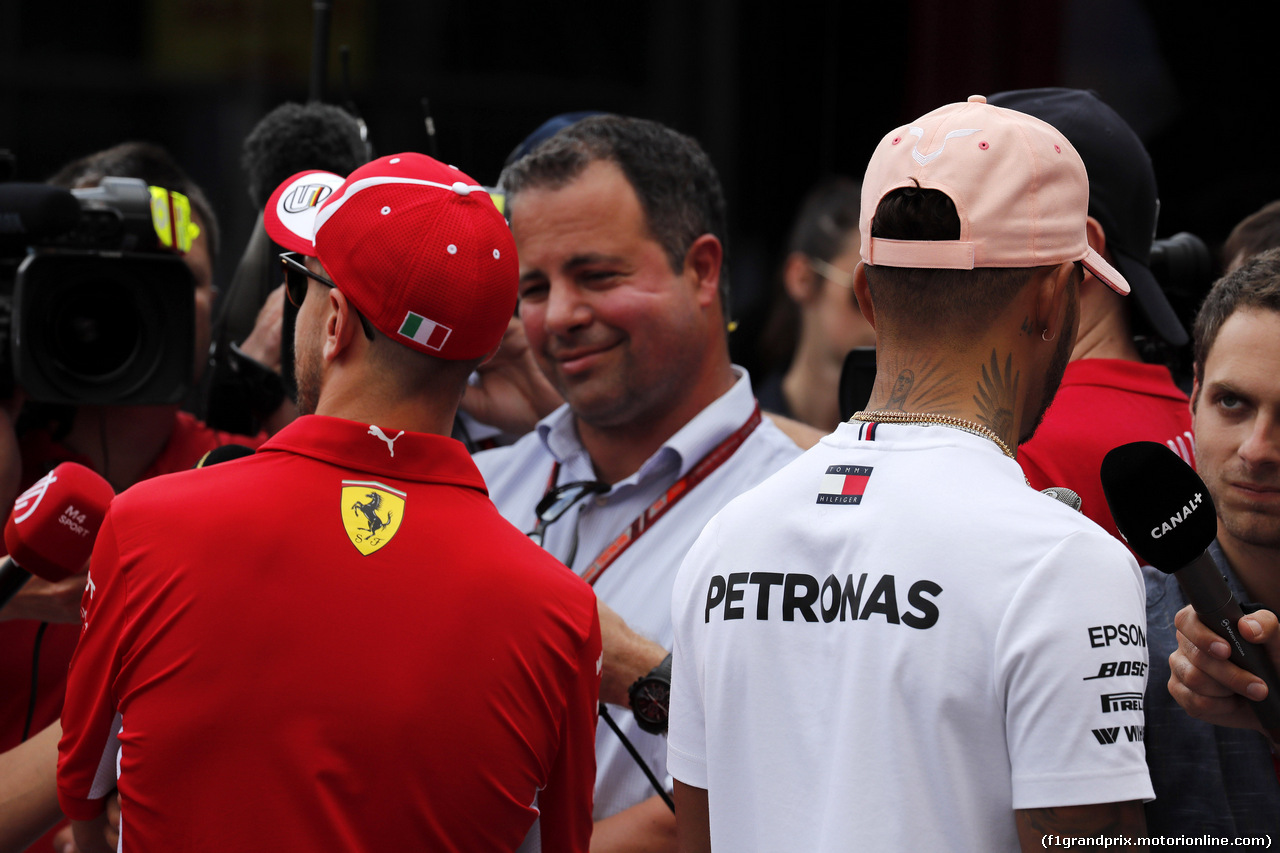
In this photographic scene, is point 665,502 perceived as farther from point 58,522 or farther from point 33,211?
point 33,211

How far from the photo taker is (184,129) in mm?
5883

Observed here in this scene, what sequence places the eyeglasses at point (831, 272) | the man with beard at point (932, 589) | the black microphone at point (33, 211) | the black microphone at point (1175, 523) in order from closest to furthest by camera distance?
the man with beard at point (932, 589) → the black microphone at point (1175, 523) → the black microphone at point (33, 211) → the eyeglasses at point (831, 272)

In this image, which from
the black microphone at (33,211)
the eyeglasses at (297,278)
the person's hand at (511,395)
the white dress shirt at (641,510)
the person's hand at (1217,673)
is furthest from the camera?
the person's hand at (511,395)

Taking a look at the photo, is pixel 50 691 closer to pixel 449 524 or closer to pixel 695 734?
pixel 449 524

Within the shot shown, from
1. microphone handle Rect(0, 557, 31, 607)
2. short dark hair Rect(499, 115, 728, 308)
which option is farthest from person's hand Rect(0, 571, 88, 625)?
short dark hair Rect(499, 115, 728, 308)

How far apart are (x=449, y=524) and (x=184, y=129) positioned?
4.84m

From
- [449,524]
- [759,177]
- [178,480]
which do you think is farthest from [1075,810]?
[759,177]

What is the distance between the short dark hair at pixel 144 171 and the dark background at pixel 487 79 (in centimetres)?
220

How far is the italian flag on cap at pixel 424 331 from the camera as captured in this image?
5.70 ft

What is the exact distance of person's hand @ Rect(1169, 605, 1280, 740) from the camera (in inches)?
54.6

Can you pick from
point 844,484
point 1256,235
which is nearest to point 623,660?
point 844,484

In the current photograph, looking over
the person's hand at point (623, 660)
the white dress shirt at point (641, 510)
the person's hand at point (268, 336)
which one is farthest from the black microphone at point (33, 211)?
the person's hand at point (623, 660)

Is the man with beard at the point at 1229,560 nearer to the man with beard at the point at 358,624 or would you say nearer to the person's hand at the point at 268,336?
the man with beard at the point at 358,624

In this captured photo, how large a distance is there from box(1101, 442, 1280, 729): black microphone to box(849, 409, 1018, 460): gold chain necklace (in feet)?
0.40
